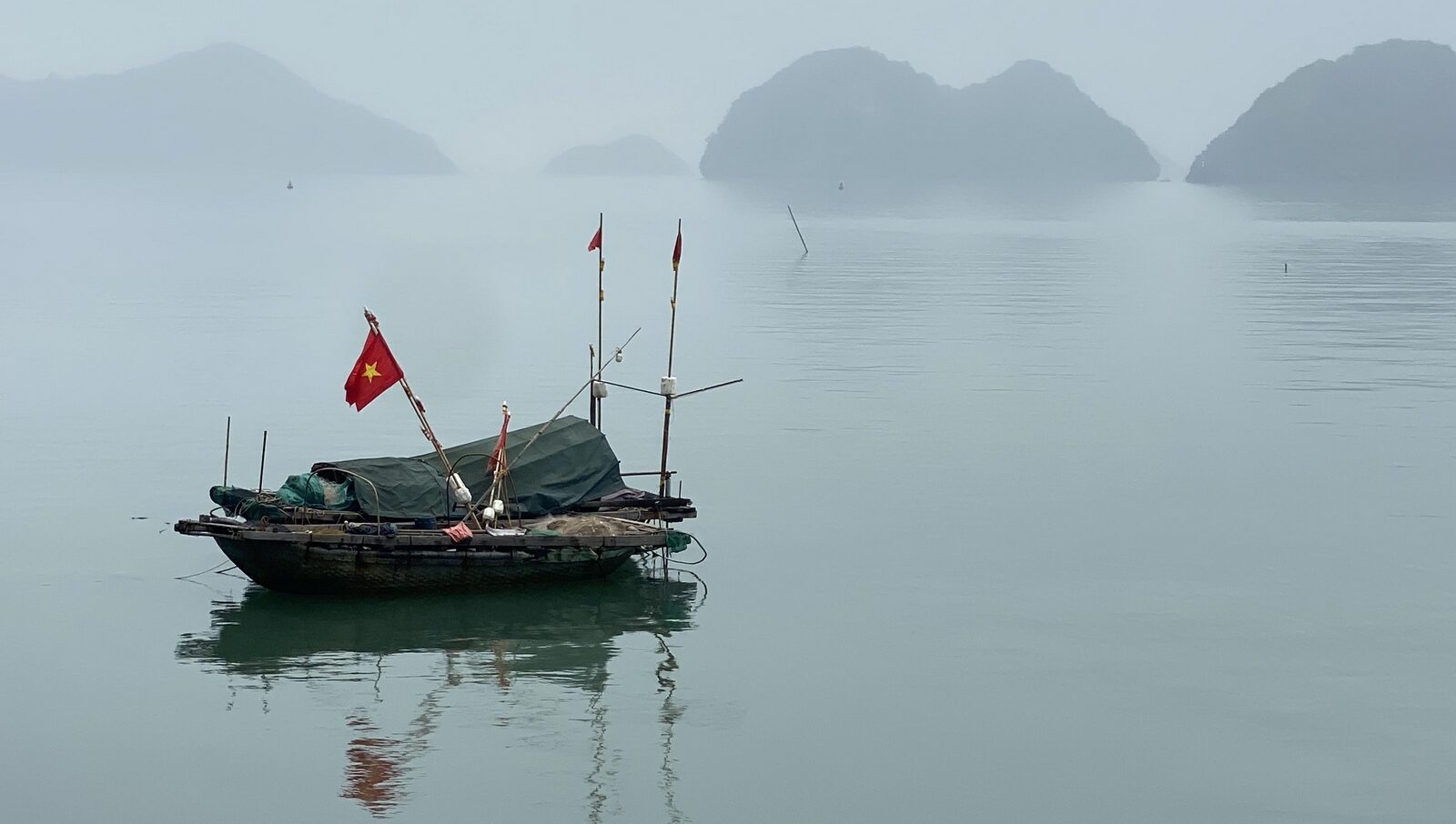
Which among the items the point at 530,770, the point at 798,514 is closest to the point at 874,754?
the point at 530,770

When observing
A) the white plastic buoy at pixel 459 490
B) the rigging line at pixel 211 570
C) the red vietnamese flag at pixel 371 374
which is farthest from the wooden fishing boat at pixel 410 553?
the rigging line at pixel 211 570

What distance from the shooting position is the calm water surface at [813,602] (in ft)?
76.0

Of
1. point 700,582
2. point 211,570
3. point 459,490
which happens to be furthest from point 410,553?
point 700,582

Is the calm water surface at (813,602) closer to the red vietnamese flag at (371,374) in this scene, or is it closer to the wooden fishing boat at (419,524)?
the wooden fishing boat at (419,524)

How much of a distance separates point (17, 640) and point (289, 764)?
7927 millimetres

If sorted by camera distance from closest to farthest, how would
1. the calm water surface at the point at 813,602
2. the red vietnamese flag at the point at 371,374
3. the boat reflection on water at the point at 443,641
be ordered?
1. the calm water surface at the point at 813,602
2. the boat reflection on water at the point at 443,641
3. the red vietnamese flag at the point at 371,374

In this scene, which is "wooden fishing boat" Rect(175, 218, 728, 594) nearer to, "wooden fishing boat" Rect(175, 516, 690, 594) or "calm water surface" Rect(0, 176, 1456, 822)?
"wooden fishing boat" Rect(175, 516, 690, 594)

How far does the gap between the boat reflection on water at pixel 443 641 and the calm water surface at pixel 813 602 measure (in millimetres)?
90

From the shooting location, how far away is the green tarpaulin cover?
30.3m

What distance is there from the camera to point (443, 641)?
1121 inches

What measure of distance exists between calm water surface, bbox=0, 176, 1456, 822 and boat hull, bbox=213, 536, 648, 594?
418mm

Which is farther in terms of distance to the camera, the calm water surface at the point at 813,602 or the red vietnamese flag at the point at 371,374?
the red vietnamese flag at the point at 371,374

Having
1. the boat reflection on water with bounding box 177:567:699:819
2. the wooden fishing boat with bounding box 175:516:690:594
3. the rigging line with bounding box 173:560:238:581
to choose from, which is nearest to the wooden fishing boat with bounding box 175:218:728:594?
the wooden fishing boat with bounding box 175:516:690:594

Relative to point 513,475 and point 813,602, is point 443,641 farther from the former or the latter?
point 813,602
